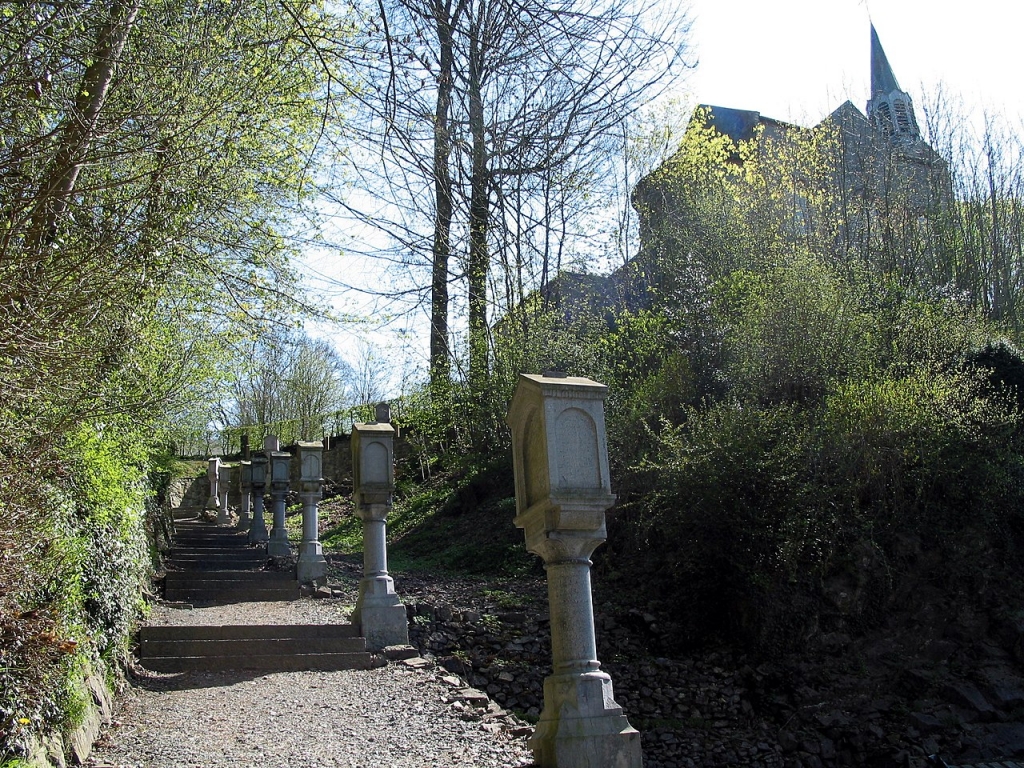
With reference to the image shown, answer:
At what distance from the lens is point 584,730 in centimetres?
483

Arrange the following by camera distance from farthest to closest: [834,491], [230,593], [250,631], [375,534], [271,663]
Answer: [230,593]
[834,491]
[375,534]
[250,631]
[271,663]

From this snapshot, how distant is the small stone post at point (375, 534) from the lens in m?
8.74

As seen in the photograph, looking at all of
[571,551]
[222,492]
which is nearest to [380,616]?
[571,551]

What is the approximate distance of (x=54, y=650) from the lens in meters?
4.66

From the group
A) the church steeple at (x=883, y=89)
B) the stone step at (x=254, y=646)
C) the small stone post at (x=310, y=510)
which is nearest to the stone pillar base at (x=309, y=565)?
the small stone post at (x=310, y=510)

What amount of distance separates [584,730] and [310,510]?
8.05 meters

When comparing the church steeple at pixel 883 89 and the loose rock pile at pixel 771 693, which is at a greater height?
the church steeple at pixel 883 89

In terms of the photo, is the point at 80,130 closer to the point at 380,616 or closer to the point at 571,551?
the point at 571,551

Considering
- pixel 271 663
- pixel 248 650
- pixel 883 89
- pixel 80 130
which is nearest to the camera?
pixel 80 130

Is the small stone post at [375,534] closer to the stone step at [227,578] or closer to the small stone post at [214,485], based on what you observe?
the stone step at [227,578]

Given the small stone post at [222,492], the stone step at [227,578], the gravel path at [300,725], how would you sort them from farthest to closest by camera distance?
the small stone post at [222,492], the stone step at [227,578], the gravel path at [300,725]

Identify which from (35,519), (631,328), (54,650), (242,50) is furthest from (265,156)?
(631,328)

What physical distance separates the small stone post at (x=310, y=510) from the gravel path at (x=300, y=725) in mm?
4172

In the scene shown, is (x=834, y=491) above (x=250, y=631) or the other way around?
above
